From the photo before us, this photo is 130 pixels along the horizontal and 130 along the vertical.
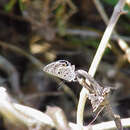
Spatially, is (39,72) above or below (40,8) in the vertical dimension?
below

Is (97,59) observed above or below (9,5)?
below

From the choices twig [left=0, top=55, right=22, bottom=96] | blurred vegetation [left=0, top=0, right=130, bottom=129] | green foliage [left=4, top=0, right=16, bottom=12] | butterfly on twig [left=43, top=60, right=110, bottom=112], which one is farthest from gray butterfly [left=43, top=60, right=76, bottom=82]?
green foliage [left=4, top=0, right=16, bottom=12]

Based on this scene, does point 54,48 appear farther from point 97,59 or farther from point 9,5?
point 97,59

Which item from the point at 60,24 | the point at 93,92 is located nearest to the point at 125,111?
the point at 60,24

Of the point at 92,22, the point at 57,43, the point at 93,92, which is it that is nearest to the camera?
the point at 93,92

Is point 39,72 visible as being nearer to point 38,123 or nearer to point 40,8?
point 40,8

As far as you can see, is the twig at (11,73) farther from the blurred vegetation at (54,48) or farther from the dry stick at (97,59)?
the dry stick at (97,59)

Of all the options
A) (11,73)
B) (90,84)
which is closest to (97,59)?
(90,84)

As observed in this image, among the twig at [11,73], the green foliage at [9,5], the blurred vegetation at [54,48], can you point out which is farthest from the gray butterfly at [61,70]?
the green foliage at [9,5]
